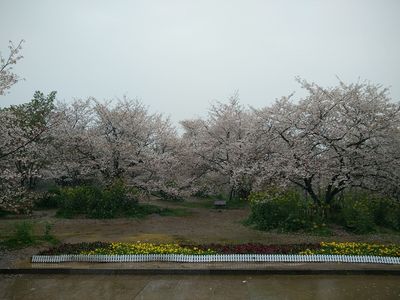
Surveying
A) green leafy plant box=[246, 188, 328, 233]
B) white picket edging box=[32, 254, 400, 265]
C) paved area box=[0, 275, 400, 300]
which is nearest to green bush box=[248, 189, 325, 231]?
green leafy plant box=[246, 188, 328, 233]

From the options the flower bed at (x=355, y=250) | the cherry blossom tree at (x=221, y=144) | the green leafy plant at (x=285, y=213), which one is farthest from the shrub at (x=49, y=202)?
the flower bed at (x=355, y=250)

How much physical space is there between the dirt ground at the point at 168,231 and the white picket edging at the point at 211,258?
5.19ft

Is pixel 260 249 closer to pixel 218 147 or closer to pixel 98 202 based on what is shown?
pixel 98 202

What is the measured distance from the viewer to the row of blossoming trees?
46.9 feet

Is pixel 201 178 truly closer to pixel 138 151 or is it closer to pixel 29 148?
pixel 138 151

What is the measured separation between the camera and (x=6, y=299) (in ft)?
25.0

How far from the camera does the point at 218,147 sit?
897 inches

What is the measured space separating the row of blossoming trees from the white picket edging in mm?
2086

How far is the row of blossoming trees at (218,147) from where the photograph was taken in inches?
563

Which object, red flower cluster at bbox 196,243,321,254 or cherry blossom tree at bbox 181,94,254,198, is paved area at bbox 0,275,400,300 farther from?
cherry blossom tree at bbox 181,94,254,198

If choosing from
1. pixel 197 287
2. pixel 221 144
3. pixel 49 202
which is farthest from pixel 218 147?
pixel 197 287

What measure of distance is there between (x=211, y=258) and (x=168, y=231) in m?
5.06

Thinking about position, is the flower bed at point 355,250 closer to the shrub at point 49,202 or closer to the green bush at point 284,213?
the green bush at point 284,213

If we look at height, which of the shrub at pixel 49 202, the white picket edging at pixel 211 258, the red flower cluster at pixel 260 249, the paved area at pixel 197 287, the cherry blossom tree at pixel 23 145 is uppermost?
the cherry blossom tree at pixel 23 145
